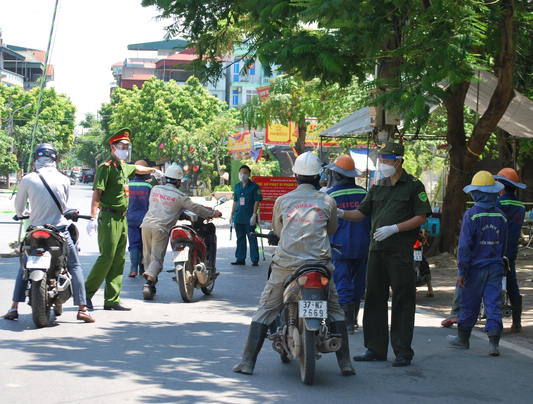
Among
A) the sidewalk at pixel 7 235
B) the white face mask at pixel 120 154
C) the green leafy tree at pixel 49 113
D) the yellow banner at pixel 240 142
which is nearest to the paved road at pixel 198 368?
the white face mask at pixel 120 154

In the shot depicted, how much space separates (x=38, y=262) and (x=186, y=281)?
2.45 m

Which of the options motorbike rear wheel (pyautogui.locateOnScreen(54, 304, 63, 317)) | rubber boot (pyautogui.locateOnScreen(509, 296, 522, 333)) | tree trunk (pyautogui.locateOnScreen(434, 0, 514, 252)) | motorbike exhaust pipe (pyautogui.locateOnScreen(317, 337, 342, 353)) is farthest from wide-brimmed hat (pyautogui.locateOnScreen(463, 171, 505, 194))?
tree trunk (pyautogui.locateOnScreen(434, 0, 514, 252))

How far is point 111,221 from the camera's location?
766cm

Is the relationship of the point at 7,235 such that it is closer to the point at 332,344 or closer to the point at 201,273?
the point at 201,273

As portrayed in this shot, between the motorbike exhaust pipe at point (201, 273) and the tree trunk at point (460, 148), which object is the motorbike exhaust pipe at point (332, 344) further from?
the tree trunk at point (460, 148)

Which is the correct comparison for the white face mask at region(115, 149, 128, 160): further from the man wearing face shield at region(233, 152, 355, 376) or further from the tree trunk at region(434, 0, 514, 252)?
the tree trunk at region(434, 0, 514, 252)

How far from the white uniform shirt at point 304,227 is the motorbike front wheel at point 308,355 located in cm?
56

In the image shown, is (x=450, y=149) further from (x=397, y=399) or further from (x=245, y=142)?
(x=245, y=142)

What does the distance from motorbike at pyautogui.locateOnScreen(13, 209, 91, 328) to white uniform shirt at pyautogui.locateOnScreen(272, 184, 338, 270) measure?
262 cm

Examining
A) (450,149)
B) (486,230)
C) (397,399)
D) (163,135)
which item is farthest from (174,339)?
(163,135)

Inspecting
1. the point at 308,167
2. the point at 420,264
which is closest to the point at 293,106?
the point at 420,264

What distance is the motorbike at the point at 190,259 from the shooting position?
8.66 metres

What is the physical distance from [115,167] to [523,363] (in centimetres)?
482

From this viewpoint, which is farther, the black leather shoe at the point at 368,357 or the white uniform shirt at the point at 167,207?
the white uniform shirt at the point at 167,207
